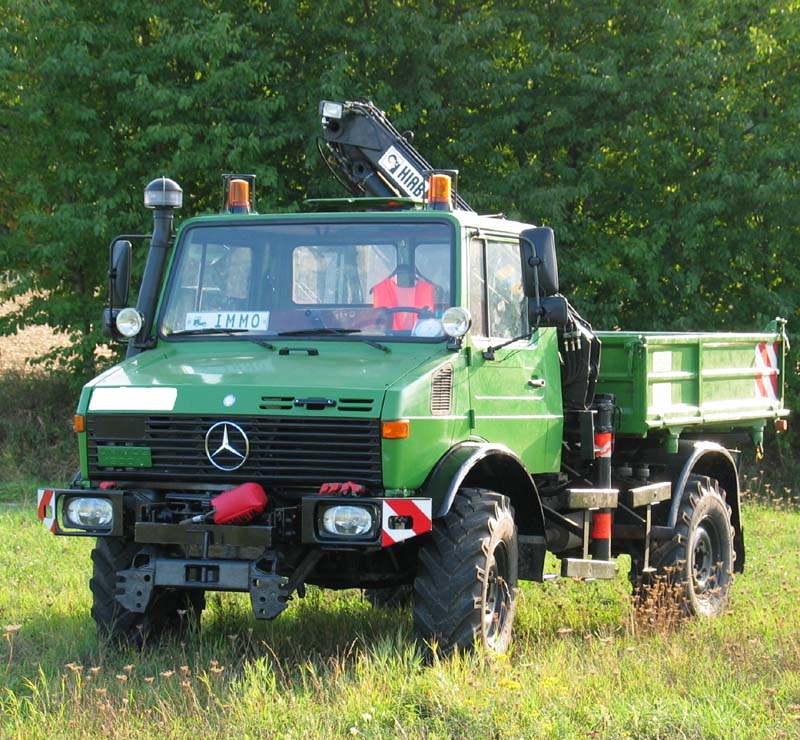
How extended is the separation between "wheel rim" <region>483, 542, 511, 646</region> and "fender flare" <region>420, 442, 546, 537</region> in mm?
436

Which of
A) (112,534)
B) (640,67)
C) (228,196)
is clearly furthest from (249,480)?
(640,67)

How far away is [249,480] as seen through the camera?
6957mm

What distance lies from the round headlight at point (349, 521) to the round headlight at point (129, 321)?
1903mm

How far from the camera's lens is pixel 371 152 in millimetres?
11539

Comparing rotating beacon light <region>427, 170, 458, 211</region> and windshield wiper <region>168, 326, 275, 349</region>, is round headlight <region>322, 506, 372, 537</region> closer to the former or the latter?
windshield wiper <region>168, 326, 275, 349</region>

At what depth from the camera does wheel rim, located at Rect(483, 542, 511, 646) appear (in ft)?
24.0

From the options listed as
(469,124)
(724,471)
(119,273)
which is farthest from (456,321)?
(469,124)

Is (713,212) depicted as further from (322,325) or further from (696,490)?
(322,325)

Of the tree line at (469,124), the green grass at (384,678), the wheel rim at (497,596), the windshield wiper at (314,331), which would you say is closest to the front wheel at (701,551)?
the green grass at (384,678)

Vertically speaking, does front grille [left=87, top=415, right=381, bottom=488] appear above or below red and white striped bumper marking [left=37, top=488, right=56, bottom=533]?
above

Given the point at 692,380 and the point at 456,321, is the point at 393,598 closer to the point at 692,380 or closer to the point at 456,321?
the point at 692,380

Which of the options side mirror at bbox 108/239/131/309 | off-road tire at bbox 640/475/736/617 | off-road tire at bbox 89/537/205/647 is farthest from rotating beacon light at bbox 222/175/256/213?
off-road tire at bbox 640/475/736/617

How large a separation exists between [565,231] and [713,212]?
2.12 m

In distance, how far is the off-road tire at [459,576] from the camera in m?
6.95
